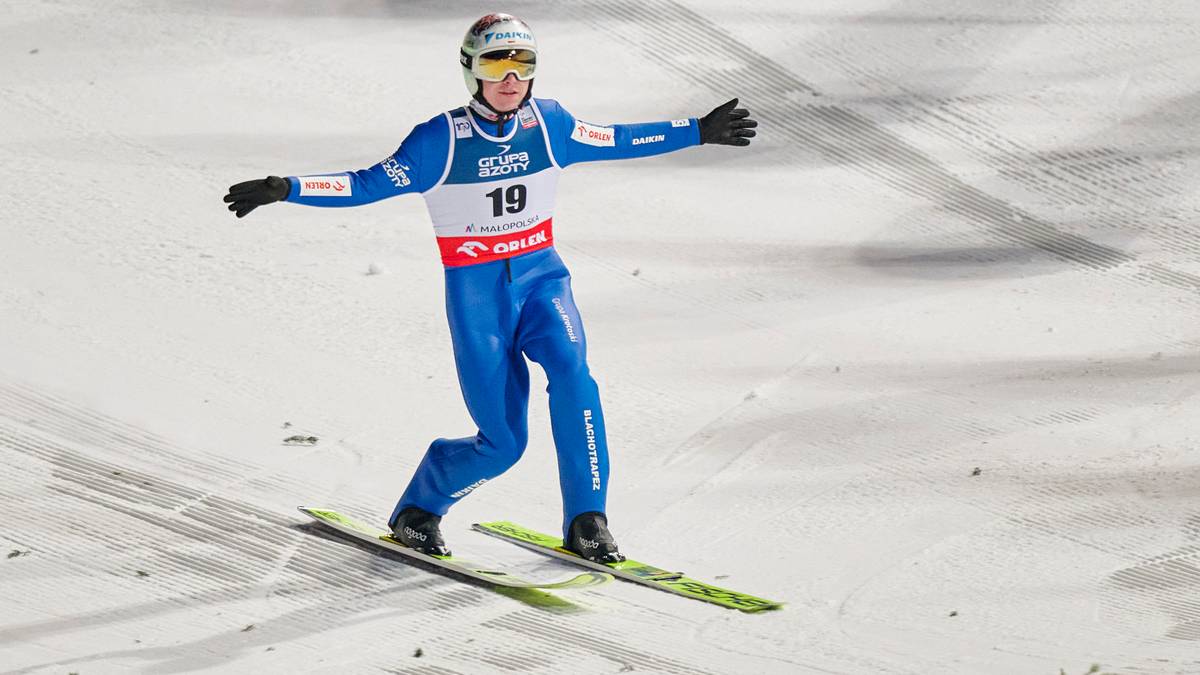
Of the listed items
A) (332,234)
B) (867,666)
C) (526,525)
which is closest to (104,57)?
(332,234)

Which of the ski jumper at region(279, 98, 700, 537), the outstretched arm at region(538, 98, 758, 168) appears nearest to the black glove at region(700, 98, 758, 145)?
the outstretched arm at region(538, 98, 758, 168)

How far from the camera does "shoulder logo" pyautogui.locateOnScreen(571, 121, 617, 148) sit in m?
6.66

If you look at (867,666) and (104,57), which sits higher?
(104,57)

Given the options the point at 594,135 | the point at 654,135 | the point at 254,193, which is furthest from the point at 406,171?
the point at 654,135

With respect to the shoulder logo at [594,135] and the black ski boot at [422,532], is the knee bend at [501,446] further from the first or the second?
the shoulder logo at [594,135]

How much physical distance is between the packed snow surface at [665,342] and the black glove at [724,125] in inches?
64.8

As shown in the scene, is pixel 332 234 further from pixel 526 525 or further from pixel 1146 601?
pixel 1146 601

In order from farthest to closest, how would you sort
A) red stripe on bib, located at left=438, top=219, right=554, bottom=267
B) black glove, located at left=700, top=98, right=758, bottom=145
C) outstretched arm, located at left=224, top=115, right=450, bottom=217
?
black glove, located at left=700, top=98, right=758, bottom=145 → red stripe on bib, located at left=438, top=219, right=554, bottom=267 → outstretched arm, located at left=224, top=115, right=450, bottom=217

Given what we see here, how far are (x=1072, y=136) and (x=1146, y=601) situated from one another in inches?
229

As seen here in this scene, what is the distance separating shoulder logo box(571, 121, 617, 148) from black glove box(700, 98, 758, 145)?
0.37m

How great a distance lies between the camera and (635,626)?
630 centimetres

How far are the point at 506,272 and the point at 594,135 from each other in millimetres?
646

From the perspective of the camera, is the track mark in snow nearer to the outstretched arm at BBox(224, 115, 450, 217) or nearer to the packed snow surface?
the packed snow surface

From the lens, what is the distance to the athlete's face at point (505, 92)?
6.37 m
